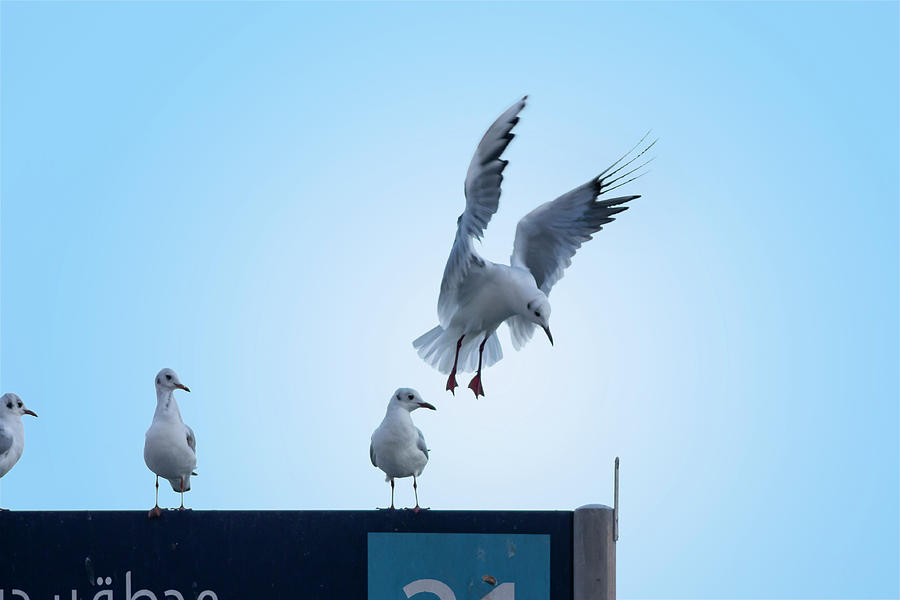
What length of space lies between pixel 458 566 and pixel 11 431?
392 cm

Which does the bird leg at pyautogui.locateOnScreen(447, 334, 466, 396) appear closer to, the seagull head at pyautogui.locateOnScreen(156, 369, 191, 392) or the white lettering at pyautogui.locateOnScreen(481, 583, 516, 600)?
the seagull head at pyautogui.locateOnScreen(156, 369, 191, 392)

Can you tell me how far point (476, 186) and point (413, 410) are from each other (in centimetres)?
134

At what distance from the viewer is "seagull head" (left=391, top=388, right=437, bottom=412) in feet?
21.2

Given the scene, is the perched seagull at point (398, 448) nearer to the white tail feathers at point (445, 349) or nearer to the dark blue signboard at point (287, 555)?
the dark blue signboard at point (287, 555)

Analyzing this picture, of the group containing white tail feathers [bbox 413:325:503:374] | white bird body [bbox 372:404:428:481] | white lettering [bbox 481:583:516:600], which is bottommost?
white lettering [bbox 481:583:516:600]

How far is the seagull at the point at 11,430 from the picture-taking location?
7.07 meters

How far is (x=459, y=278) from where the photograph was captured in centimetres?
734

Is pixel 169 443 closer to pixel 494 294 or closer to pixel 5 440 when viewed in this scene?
pixel 5 440

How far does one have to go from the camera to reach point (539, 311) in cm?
750

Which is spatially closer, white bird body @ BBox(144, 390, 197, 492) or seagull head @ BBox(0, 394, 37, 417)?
white bird body @ BBox(144, 390, 197, 492)

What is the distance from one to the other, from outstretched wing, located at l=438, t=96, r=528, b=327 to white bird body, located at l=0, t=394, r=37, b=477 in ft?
9.56

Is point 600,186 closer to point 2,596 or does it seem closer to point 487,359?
point 487,359

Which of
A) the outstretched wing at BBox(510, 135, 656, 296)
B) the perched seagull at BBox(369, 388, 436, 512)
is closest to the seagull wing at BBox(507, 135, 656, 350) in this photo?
the outstretched wing at BBox(510, 135, 656, 296)

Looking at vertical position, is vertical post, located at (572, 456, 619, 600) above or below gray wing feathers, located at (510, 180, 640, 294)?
below
